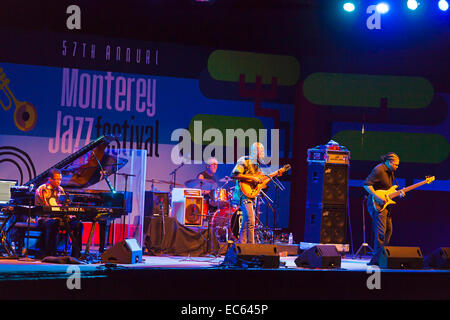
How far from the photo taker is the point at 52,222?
773 centimetres

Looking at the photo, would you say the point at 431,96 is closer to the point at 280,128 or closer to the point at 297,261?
the point at 280,128

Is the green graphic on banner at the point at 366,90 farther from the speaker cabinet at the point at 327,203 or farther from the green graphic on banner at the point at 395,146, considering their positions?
the speaker cabinet at the point at 327,203

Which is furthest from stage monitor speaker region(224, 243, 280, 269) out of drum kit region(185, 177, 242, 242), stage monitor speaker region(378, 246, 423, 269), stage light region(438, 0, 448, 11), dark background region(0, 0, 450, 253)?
stage light region(438, 0, 448, 11)

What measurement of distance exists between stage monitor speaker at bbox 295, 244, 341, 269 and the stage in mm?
312

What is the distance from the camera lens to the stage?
5.68 metres

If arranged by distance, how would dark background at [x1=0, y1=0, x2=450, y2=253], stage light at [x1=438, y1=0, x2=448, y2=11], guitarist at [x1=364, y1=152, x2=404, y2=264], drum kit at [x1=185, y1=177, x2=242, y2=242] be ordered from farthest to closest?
1. dark background at [x1=0, y1=0, x2=450, y2=253]
2. drum kit at [x1=185, y1=177, x2=242, y2=242]
3. stage light at [x1=438, y1=0, x2=448, y2=11]
4. guitarist at [x1=364, y1=152, x2=404, y2=264]

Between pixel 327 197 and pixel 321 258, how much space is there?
104 inches

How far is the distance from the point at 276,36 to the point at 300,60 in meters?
1.06

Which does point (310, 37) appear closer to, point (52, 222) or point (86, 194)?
point (86, 194)

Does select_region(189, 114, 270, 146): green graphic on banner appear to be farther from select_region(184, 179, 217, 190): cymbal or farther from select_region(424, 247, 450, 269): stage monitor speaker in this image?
select_region(424, 247, 450, 269): stage monitor speaker

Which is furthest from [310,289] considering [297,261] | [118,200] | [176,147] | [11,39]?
[11,39]

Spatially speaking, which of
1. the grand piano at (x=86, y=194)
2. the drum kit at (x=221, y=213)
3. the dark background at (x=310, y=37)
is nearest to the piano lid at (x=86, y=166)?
the grand piano at (x=86, y=194)

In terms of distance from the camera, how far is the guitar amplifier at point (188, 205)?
966cm
